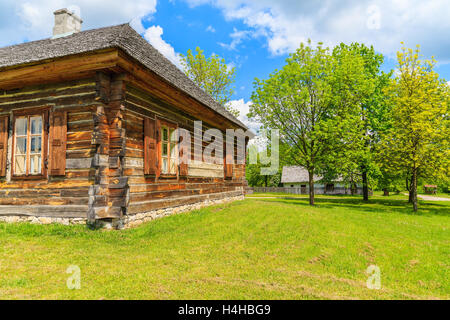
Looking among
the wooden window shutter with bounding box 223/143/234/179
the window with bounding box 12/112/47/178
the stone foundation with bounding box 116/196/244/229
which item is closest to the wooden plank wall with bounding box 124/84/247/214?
the stone foundation with bounding box 116/196/244/229

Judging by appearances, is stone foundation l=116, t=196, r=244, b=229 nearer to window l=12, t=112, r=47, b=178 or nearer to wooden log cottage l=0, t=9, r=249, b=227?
wooden log cottage l=0, t=9, r=249, b=227

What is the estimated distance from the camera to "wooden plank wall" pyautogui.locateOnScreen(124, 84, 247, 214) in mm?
7543

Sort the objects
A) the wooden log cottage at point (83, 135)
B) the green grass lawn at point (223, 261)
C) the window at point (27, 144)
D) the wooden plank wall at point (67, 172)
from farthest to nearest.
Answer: the window at point (27, 144) → the wooden plank wall at point (67, 172) → the wooden log cottage at point (83, 135) → the green grass lawn at point (223, 261)

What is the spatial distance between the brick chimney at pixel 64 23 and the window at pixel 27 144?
13.4ft

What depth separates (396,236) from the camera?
8.14 m

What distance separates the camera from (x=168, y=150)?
9.44m

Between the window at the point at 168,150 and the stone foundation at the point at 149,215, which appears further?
the window at the point at 168,150

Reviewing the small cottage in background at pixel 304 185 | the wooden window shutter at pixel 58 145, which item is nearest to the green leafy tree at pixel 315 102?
the wooden window shutter at pixel 58 145

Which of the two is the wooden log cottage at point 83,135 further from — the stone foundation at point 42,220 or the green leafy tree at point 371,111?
the green leafy tree at point 371,111

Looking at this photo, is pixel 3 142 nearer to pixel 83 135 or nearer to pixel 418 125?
pixel 83 135

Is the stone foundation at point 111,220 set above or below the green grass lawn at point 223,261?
above

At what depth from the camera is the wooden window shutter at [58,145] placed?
7.36 metres

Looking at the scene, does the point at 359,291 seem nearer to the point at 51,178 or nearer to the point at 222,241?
the point at 222,241
